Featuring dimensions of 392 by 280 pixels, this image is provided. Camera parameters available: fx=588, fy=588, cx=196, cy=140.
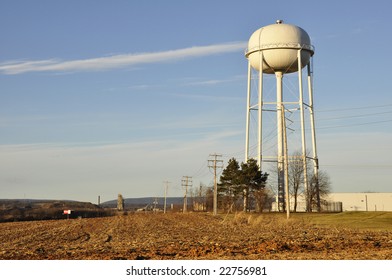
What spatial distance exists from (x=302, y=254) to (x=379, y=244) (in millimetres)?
5011

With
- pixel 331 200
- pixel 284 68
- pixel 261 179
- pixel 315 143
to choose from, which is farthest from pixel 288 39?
pixel 331 200

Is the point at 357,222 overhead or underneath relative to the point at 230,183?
underneath

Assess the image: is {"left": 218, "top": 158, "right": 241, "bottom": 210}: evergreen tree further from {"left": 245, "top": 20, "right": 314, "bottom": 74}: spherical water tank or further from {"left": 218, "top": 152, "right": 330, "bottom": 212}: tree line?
{"left": 245, "top": 20, "right": 314, "bottom": 74}: spherical water tank

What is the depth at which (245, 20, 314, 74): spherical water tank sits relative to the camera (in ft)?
204

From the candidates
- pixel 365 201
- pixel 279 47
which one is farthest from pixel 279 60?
pixel 365 201

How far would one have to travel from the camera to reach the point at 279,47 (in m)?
61.8

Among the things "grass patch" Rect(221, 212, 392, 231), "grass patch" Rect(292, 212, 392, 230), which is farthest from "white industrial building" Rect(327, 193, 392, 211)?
"grass patch" Rect(221, 212, 392, 231)

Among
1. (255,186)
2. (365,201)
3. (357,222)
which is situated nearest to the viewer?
(357,222)

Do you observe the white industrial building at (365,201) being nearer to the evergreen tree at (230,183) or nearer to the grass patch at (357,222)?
the evergreen tree at (230,183)

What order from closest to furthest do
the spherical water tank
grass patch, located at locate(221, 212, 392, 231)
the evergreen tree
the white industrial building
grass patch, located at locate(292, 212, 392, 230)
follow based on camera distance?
1. grass patch, located at locate(292, 212, 392, 230)
2. grass patch, located at locate(221, 212, 392, 231)
3. the spherical water tank
4. the evergreen tree
5. the white industrial building

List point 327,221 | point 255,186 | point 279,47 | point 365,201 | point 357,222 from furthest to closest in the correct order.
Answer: point 365,201, point 255,186, point 279,47, point 327,221, point 357,222

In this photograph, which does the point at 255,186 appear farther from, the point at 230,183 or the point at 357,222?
the point at 357,222
